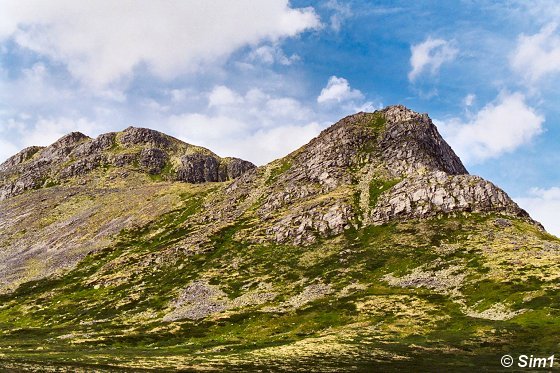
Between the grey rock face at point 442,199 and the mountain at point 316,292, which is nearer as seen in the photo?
the mountain at point 316,292

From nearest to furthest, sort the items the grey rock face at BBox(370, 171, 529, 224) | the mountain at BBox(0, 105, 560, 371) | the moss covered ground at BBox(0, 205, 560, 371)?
the moss covered ground at BBox(0, 205, 560, 371) < the mountain at BBox(0, 105, 560, 371) < the grey rock face at BBox(370, 171, 529, 224)

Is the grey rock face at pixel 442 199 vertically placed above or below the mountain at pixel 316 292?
above

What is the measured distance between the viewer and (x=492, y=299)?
99.4 meters

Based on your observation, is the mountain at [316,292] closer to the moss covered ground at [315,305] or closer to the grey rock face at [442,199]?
the moss covered ground at [315,305]

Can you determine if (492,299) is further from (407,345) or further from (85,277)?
(85,277)

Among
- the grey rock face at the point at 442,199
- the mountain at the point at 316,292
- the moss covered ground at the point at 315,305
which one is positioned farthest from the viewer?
the grey rock face at the point at 442,199

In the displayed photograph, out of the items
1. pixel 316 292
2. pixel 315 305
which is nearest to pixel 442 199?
pixel 316 292

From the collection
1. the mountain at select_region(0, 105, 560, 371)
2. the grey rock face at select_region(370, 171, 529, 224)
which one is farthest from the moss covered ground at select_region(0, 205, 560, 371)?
the grey rock face at select_region(370, 171, 529, 224)

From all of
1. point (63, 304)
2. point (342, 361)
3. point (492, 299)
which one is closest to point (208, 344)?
point (342, 361)

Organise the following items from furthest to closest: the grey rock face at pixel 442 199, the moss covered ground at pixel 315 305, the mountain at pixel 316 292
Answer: the grey rock face at pixel 442 199, the mountain at pixel 316 292, the moss covered ground at pixel 315 305

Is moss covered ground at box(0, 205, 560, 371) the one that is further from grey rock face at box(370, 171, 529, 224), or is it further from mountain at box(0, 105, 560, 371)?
grey rock face at box(370, 171, 529, 224)

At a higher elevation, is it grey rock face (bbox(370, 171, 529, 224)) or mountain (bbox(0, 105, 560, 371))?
grey rock face (bbox(370, 171, 529, 224))

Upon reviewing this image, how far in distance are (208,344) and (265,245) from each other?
3620 inches

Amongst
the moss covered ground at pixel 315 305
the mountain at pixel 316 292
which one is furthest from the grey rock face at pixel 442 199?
the moss covered ground at pixel 315 305
